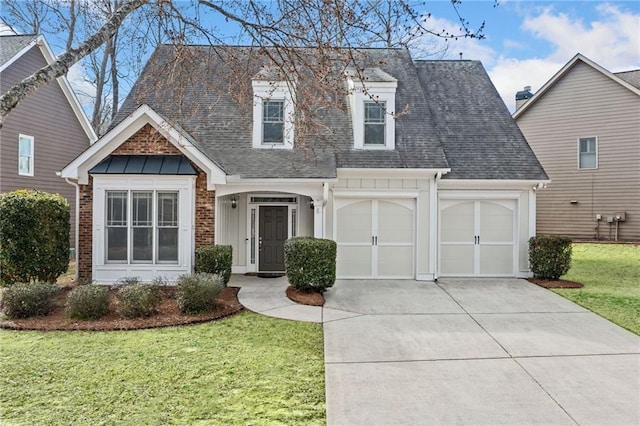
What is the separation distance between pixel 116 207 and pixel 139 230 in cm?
79

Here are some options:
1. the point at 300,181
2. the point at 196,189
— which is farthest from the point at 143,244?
the point at 300,181

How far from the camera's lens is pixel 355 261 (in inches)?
429

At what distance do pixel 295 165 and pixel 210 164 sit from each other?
2.20 meters

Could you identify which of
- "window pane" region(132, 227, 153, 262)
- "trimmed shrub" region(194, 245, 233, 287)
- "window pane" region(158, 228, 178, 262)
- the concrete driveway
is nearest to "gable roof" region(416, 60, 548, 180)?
the concrete driveway

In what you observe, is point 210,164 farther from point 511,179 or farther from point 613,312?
point 613,312

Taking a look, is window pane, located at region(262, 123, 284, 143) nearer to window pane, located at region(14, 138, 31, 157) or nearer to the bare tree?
the bare tree

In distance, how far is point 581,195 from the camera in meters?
17.7

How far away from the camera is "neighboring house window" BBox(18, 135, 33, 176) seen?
14.3 m

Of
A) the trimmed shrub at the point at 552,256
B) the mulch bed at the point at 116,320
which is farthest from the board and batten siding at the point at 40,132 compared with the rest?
the trimmed shrub at the point at 552,256

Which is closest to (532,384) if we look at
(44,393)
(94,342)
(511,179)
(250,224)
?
(44,393)

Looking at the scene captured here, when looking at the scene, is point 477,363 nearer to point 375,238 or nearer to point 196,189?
point 375,238

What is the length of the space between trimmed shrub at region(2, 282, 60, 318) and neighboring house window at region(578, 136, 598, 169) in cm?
1986

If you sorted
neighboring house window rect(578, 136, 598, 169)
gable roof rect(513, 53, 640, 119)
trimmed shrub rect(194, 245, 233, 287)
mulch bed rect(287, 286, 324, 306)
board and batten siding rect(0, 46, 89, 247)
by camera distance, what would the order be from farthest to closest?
neighboring house window rect(578, 136, 598, 169) → gable roof rect(513, 53, 640, 119) → board and batten siding rect(0, 46, 89, 247) → trimmed shrub rect(194, 245, 233, 287) → mulch bed rect(287, 286, 324, 306)

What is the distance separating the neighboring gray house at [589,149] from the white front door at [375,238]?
11.1 metres
